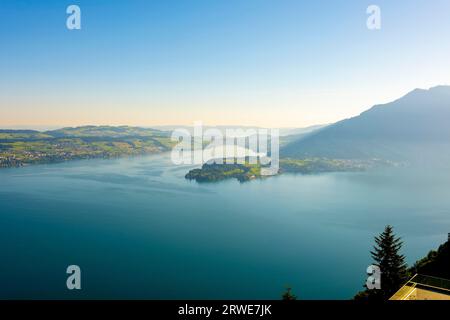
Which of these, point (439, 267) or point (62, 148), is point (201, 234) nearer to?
point (439, 267)

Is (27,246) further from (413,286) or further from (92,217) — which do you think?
(413,286)

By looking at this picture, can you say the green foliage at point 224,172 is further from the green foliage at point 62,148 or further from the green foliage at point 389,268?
the green foliage at point 389,268

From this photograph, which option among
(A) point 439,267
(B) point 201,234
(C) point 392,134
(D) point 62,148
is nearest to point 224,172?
(B) point 201,234

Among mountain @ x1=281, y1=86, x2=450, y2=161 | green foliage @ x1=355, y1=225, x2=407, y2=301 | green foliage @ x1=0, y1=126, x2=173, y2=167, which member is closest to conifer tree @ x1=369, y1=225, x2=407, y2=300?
green foliage @ x1=355, y1=225, x2=407, y2=301

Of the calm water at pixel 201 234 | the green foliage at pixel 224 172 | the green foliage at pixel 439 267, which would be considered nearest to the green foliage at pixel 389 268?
the green foliage at pixel 439 267

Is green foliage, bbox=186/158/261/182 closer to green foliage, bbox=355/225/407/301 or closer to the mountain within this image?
the mountain

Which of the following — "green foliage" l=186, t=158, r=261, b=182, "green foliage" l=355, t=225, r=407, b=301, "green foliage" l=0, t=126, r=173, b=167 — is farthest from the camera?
"green foliage" l=0, t=126, r=173, b=167

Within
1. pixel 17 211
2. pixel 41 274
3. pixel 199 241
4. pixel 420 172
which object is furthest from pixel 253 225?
pixel 420 172
